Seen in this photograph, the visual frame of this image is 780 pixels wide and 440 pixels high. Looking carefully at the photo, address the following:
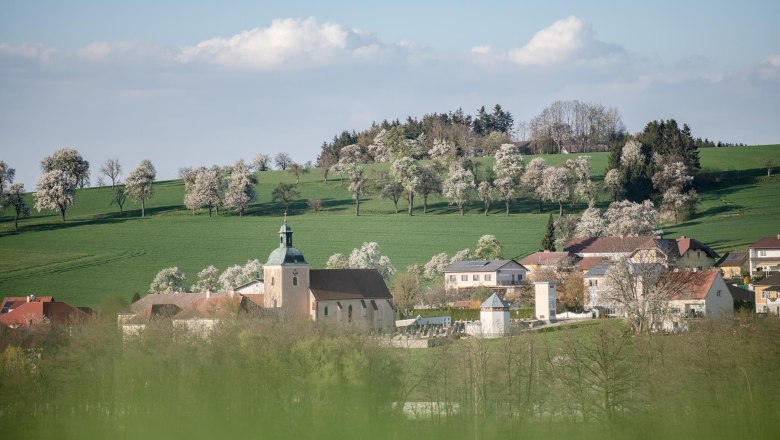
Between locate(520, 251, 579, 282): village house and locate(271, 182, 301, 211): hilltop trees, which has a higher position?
locate(271, 182, 301, 211): hilltop trees

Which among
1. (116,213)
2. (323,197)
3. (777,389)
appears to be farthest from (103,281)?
(777,389)

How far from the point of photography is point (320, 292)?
96.7 m

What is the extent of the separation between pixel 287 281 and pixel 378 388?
37205 mm

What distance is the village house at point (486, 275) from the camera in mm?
114938

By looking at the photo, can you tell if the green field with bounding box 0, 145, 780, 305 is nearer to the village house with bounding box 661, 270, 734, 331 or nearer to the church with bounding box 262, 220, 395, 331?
the church with bounding box 262, 220, 395, 331

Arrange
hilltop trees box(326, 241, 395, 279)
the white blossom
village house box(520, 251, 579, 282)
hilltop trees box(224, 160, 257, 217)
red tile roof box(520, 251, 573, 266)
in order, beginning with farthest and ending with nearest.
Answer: hilltop trees box(224, 160, 257, 217), the white blossom, hilltop trees box(326, 241, 395, 279), red tile roof box(520, 251, 573, 266), village house box(520, 251, 579, 282)

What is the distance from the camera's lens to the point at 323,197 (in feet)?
525

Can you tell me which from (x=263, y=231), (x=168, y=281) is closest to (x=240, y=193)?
(x=263, y=231)

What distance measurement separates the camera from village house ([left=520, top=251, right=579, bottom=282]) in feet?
363

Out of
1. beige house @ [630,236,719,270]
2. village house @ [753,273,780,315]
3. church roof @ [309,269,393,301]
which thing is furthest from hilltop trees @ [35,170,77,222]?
village house @ [753,273,780,315]

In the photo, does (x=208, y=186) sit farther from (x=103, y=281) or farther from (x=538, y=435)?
(x=538, y=435)

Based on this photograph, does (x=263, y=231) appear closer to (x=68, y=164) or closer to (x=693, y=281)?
(x=68, y=164)

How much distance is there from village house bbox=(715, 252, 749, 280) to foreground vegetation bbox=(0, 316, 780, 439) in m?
45.4

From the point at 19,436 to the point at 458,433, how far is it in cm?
2112
